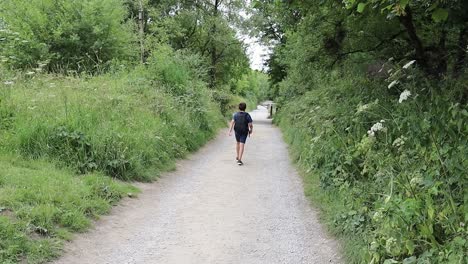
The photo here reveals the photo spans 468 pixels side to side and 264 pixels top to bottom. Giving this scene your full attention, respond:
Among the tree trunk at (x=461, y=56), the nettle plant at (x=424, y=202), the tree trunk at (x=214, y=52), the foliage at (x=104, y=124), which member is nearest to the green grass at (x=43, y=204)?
the foliage at (x=104, y=124)

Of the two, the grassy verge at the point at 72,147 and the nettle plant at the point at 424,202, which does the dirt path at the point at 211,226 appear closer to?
the grassy verge at the point at 72,147

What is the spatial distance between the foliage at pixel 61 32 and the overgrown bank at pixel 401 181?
31.3 ft

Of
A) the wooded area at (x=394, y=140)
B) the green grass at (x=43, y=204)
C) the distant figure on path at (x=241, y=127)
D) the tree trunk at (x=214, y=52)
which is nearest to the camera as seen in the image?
the wooded area at (x=394, y=140)

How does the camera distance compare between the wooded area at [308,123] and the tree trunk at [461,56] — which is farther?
the tree trunk at [461,56]

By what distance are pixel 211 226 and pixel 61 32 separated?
11.2 m

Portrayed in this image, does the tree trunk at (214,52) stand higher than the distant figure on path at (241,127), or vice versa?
the tree trunk at (214,52)

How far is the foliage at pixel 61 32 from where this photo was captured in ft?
46.1

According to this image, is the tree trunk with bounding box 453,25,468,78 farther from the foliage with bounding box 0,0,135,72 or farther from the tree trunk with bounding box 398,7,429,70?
the foliage with bounding box 0,0,135,72

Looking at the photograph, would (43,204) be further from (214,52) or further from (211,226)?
(214,52)

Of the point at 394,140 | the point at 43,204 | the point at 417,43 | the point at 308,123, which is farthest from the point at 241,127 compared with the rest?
the point at 43,204

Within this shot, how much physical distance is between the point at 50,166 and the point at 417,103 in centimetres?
617

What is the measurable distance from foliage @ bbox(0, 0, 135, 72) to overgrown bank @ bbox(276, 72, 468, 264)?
953 centimetres

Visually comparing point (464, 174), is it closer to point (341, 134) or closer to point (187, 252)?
point (187, 252)

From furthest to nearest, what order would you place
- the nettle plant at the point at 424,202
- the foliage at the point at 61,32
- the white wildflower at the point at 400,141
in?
the foliage at the point at 61,32 → the white wildflower at the point at 400,141 → the nettle plant at the point at 424,202
